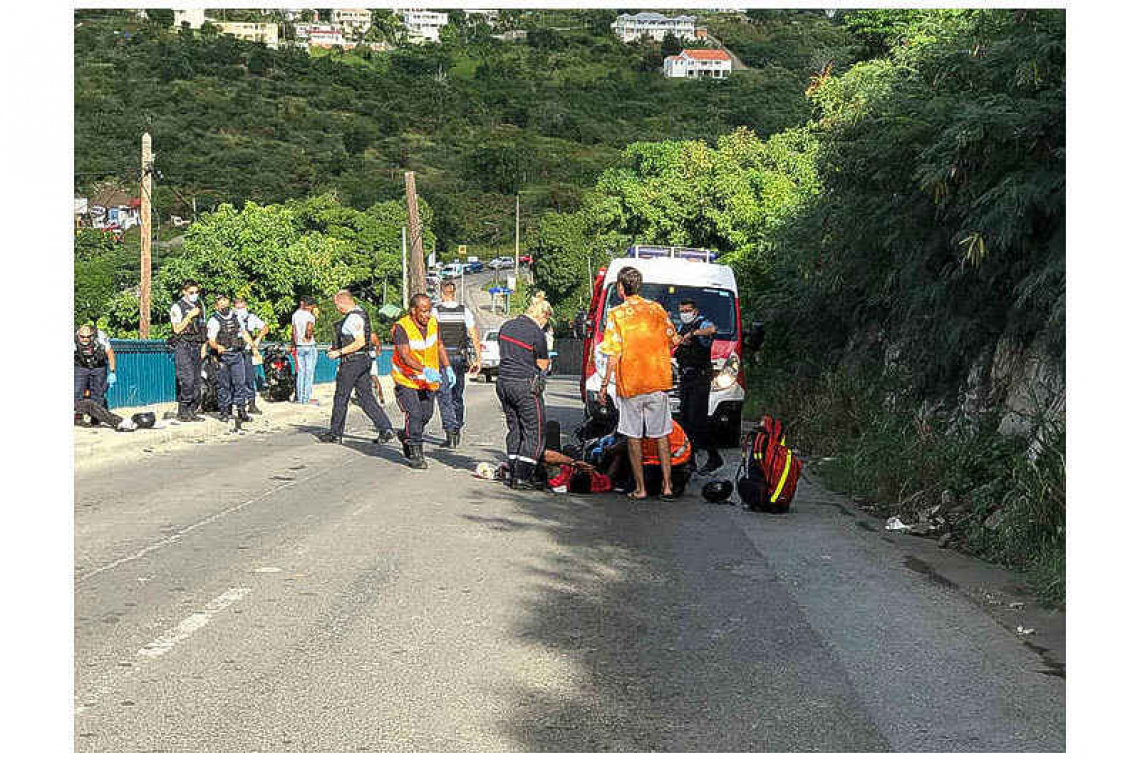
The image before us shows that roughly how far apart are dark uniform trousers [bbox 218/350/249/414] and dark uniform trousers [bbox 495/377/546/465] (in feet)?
28.7

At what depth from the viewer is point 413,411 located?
15.5 meters

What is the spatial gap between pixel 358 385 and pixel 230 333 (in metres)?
3.86

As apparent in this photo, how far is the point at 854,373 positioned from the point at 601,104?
11473cm

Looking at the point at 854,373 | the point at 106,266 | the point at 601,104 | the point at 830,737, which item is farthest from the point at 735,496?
the point at 601,104

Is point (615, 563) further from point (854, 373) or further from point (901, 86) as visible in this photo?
point (854, 373)

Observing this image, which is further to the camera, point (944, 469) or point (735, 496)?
point (735, 496)

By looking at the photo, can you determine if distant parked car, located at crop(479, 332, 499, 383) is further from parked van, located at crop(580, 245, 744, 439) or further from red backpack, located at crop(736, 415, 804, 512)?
red backpack, located at crop(736, 415, 804, 512)

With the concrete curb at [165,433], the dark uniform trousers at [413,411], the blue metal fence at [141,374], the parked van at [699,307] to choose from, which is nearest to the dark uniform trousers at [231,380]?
the concrete curb at [165,433]

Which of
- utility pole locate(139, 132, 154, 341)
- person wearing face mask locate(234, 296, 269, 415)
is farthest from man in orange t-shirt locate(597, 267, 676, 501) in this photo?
utility pole locate(139, 132, 154, 341)

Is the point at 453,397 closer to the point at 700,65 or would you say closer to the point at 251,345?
the point at 251,345

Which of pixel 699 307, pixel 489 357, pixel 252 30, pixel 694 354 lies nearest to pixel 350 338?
pixel 699 307

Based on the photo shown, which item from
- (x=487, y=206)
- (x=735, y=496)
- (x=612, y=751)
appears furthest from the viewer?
(x=487, y=206)

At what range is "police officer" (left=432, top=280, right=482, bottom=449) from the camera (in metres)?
18.1

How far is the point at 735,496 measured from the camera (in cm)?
1328
